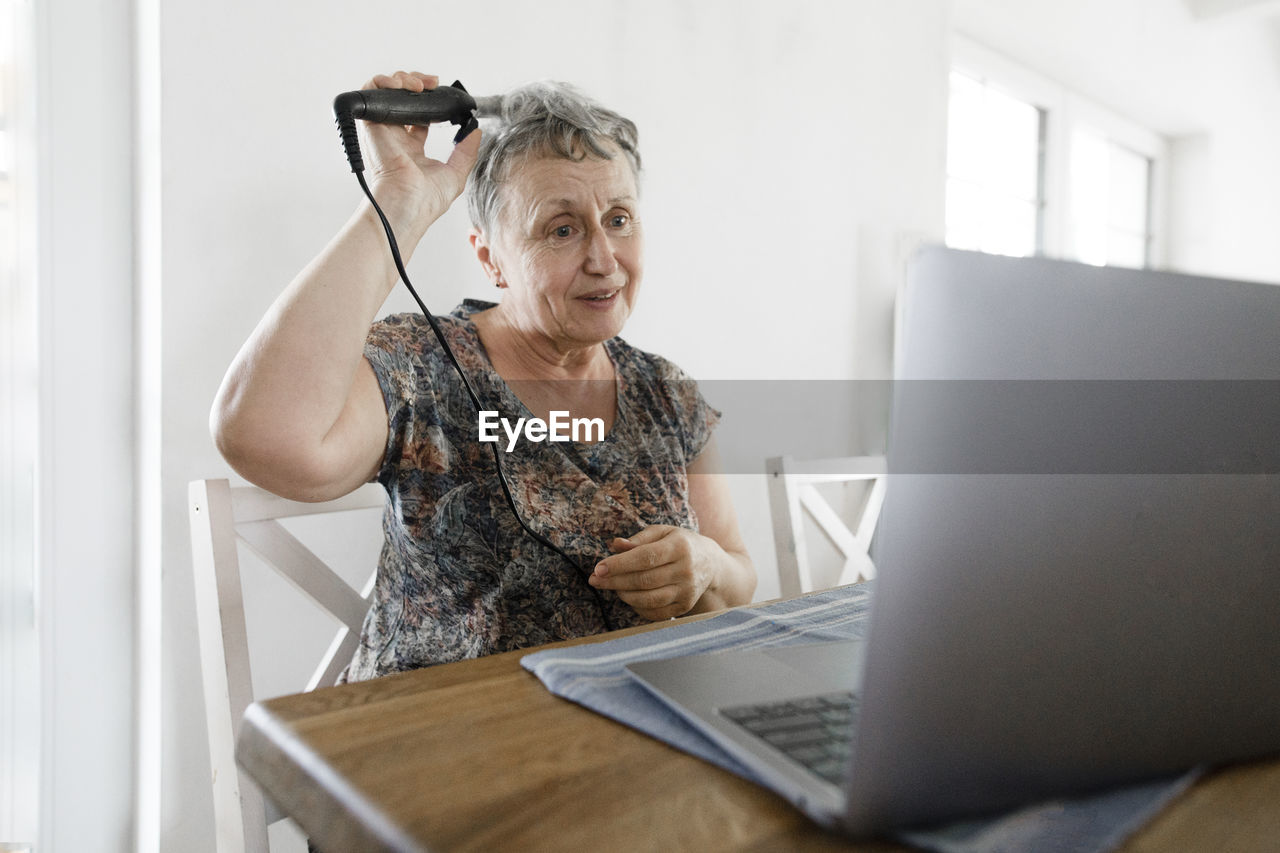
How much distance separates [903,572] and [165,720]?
45.9 inches

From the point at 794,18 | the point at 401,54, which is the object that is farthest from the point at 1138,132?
the point at 401,54

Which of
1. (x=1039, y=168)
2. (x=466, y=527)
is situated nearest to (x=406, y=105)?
(x=466, y=527)

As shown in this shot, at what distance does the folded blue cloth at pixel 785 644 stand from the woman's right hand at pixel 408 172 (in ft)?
1.85

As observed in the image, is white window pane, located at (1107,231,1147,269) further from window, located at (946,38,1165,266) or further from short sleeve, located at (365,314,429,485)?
short sleeve, located at (365,314,429,485)

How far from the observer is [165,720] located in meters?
1.14

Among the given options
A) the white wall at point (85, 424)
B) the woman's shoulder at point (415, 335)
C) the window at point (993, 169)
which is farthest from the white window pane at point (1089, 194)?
the white wall at point (85, 424)

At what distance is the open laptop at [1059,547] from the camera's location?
0.30 metres

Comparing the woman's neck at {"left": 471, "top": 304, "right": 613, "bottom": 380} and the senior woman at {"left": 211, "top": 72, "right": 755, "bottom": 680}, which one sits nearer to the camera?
the senior woman at {"left": 211, "top": 72, "right": 755, "bottom": 680}

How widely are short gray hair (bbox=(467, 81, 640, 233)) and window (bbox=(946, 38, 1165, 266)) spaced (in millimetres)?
1802

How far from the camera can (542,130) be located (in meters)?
1.12

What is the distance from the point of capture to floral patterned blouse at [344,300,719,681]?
3.11 ft

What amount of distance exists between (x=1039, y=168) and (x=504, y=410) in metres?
2.72

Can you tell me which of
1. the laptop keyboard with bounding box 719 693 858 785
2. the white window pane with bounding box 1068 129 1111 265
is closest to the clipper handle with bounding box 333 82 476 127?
the laptop keyboard with bounding box 719 693 858 785

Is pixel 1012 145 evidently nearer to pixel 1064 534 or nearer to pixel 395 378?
pixel 395 378
